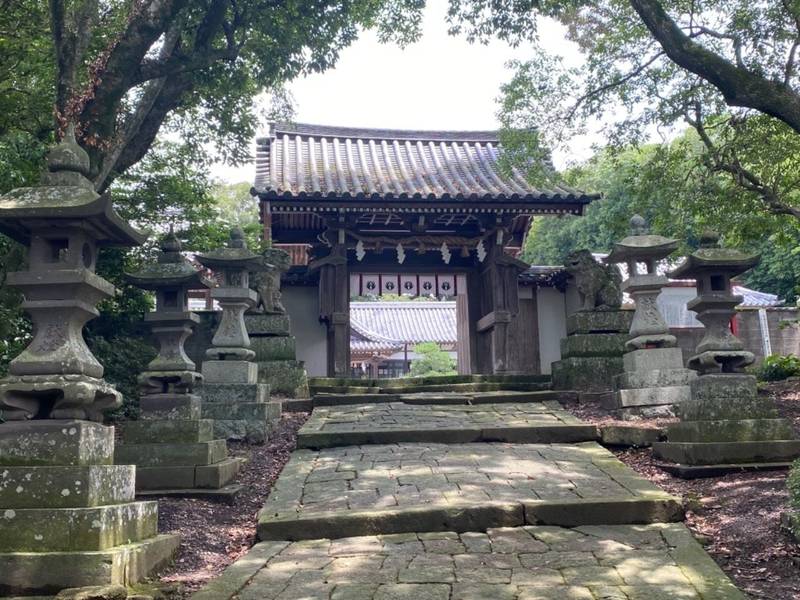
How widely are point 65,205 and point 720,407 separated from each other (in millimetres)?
6463

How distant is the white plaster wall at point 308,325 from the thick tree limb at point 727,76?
1042cm

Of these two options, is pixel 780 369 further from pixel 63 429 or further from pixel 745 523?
pixel 63 429

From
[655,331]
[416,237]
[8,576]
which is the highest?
[416,237]

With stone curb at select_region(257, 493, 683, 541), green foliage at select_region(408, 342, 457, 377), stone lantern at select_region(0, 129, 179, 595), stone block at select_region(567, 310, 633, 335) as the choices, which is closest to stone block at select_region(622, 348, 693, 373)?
Result: stone block at select_region(567, 310, 633, 335)

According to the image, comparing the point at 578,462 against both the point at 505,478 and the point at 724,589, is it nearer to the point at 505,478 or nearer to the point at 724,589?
the point at 505,478

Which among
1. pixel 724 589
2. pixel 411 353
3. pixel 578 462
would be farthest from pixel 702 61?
pixel 411 353

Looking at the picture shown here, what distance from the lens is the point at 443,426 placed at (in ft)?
29.0

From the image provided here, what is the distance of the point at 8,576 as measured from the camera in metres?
4.02

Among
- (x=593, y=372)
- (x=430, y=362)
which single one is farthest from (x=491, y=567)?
(x=430, y=362)

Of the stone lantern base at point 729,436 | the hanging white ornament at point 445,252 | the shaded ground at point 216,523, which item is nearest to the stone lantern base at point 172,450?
the shaded ground at point 216,523

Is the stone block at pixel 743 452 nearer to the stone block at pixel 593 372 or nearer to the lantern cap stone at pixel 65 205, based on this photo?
the stone block at pixel 593 372

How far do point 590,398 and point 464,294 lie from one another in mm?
6460

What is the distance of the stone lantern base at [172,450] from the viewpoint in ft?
21.8

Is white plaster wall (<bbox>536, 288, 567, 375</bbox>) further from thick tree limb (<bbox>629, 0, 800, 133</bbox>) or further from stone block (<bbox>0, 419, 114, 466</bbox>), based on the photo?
stone block (<bbox>0, 419, 114, 466</bbox>)
